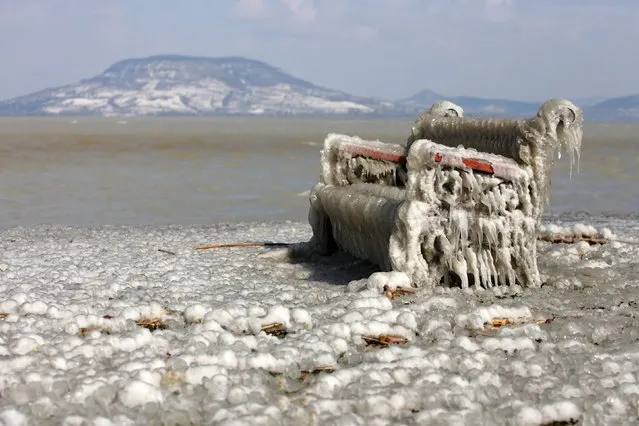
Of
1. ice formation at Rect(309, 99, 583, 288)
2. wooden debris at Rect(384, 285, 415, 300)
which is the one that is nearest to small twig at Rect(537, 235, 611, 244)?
ice formation at Rect(309, 99, 583, 288)

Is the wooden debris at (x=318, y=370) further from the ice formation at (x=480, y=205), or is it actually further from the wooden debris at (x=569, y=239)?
the wooden debris at (x=569, y=239)

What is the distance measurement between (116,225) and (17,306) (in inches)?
321

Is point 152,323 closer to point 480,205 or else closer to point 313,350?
point 313,350

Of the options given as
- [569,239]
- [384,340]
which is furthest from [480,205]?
[569,239]

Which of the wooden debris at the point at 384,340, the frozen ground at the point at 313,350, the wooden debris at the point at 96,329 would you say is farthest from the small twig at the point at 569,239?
the wooden debris at the point at 96,329

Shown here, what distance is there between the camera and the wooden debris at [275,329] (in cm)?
503

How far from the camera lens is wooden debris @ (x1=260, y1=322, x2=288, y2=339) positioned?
16.5 ft

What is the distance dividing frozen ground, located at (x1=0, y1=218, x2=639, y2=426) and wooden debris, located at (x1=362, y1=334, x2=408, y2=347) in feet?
0.09

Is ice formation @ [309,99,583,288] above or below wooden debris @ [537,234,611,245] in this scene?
above

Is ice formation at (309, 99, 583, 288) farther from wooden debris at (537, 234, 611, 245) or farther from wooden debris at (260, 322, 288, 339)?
wooden debris at (537, 234, 611, 245)

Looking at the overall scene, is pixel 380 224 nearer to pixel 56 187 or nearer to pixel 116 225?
pixel 116 225

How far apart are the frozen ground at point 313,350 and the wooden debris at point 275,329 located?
0.07 feet

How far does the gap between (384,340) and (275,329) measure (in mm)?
682

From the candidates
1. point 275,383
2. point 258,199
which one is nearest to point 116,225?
point 258,199
